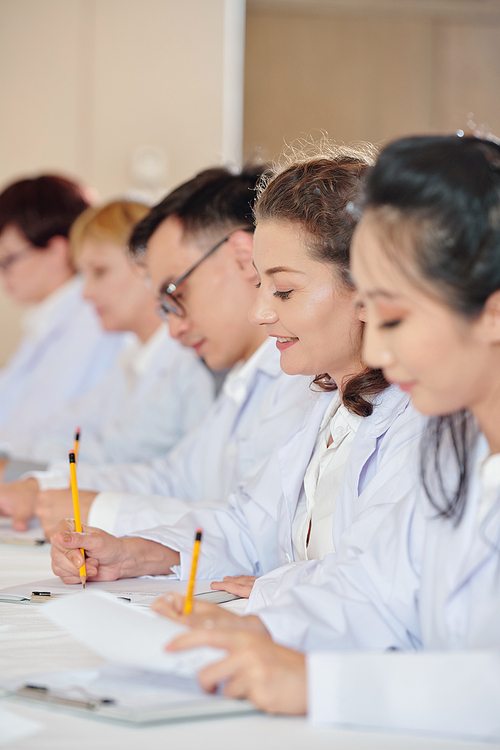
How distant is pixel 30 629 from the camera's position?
107 centimetres

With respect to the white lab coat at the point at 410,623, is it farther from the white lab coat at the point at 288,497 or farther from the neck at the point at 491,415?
the white lab coat at the point at 288,497

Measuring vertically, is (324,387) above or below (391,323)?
below

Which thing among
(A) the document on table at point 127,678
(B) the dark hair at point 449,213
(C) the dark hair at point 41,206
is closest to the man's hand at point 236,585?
(A) the document on table at point 127,678

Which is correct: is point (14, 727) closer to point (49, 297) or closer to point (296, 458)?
point (296, 458)

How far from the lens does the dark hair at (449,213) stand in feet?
2.57

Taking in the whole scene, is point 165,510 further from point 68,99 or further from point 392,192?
point 68,99

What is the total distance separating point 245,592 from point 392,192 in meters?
0.70

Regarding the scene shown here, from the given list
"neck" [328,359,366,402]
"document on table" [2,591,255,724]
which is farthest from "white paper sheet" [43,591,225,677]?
"neck" [328,359,366,402]

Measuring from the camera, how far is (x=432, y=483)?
0.95 m

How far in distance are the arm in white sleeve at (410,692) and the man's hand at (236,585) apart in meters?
0.50

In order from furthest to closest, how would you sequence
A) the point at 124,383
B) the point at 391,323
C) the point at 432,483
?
the point at 124,383 → the point at 432,483 → the point at 391,323

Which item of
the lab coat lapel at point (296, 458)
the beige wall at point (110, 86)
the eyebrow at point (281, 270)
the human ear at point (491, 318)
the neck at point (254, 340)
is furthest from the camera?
the beige wall at point (110, 86)

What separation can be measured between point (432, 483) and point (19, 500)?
1.27 m

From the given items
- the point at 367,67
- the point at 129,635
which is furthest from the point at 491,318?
the point at 367,67
